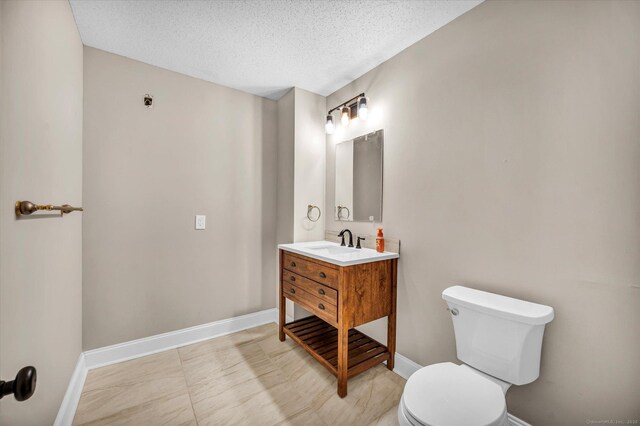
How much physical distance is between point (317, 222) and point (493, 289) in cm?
157

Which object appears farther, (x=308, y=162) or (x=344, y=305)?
(x=308, y=162)

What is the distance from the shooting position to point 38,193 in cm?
110

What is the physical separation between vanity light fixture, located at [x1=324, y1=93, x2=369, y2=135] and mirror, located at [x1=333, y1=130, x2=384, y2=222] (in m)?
0.17

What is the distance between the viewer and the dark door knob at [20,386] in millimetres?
534

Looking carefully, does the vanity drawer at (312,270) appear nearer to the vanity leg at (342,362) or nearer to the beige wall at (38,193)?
the vanity leg at (342,362)

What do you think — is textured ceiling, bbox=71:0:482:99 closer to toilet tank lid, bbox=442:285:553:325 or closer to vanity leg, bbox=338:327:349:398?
toilet tank lid, bbox=442:285:553:325

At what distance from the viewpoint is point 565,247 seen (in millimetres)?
1171

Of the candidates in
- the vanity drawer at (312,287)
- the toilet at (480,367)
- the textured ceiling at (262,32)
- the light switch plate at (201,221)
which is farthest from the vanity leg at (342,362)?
the textured ceiling at (262,32)

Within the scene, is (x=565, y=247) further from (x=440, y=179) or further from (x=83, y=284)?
(x=83, y=284)

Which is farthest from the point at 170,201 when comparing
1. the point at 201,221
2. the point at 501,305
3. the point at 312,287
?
the point at 501,305

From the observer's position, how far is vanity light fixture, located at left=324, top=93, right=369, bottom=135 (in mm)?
2061

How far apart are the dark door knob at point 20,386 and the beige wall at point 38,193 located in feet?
1.44

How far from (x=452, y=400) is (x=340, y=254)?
3.79 ft

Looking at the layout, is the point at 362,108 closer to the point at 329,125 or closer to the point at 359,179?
the point at 329,125
